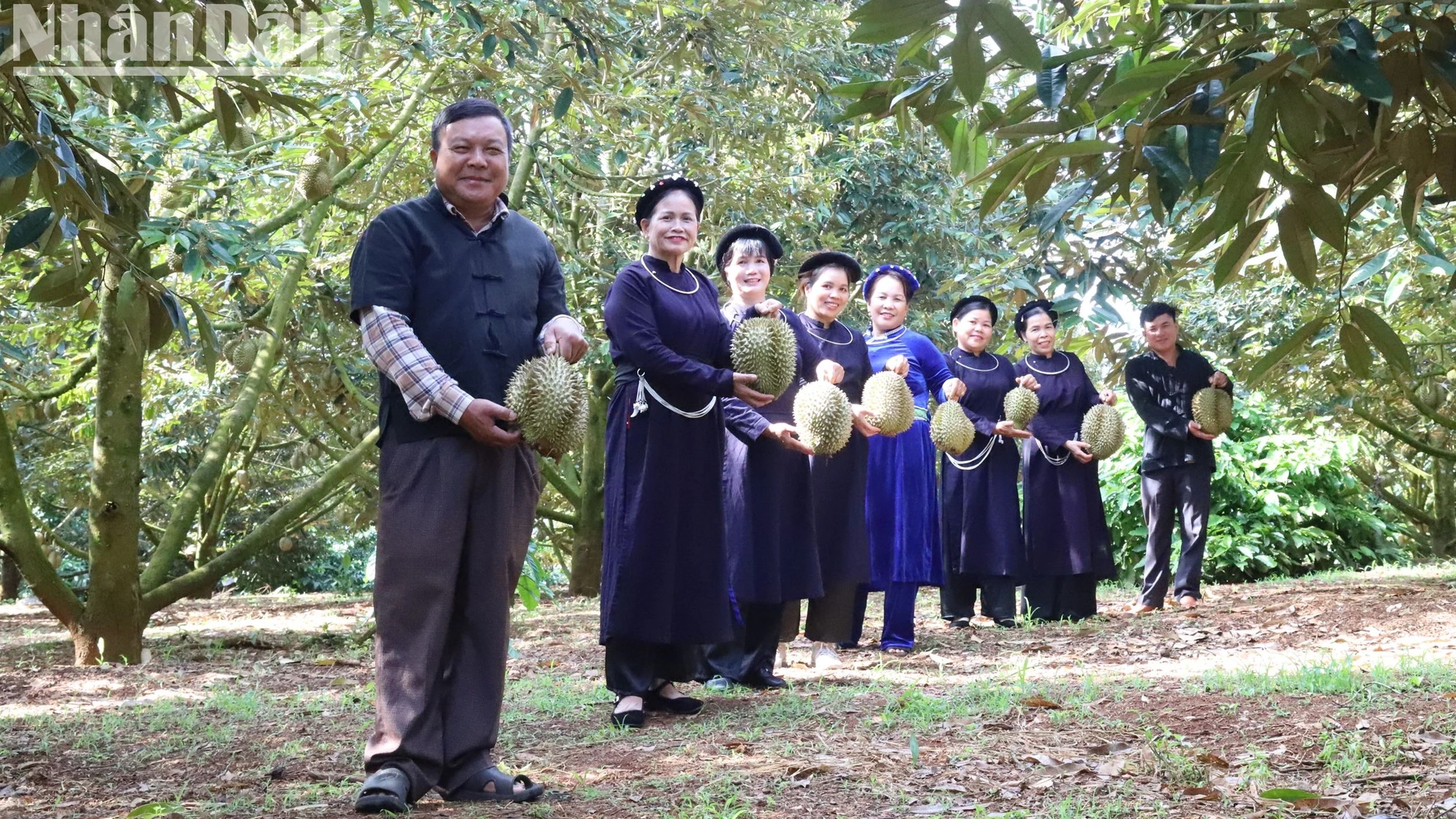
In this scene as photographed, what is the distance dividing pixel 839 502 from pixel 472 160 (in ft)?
10.9

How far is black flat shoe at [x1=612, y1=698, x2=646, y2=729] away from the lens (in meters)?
4.96

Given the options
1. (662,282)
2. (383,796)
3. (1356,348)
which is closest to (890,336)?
(662,282)

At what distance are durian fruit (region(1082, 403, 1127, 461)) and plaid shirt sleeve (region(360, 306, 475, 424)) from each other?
6.09 m

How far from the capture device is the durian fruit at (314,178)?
7168mm

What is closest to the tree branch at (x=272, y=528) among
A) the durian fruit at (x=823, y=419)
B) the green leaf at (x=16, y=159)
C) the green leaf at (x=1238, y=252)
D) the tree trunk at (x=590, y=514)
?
the durian fruit at (x=823, y=419)

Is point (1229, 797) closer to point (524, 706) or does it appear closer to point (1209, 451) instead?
point (524, 706)

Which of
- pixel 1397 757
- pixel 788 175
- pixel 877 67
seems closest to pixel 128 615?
pixel 788 175

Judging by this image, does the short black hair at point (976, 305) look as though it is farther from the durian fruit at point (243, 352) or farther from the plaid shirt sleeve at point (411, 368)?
the plaid shirt sleeve at point (411, 368)

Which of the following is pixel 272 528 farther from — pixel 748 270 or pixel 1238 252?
pixel 1238 252

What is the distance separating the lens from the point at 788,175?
34.9 feet

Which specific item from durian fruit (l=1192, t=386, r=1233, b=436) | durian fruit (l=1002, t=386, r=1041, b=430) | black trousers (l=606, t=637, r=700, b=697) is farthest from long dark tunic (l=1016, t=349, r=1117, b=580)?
black trousers (l=606, t=637, r=700, b=697)

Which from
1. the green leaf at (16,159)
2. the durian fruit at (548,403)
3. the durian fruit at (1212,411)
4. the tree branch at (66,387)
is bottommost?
the durian fruit at (548,403)

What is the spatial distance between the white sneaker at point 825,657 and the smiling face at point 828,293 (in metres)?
1.70

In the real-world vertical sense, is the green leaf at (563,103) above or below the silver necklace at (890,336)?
above
